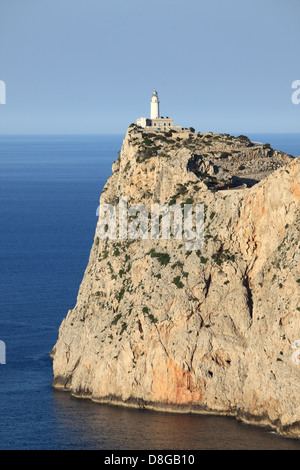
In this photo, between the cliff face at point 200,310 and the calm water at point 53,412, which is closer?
the calm water at point 53,412

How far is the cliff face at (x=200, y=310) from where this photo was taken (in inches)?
3423

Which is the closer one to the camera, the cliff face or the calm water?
the calm water

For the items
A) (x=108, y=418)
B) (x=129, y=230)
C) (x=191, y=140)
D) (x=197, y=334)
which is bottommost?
(x=108, y=418)

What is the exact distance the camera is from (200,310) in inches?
3634

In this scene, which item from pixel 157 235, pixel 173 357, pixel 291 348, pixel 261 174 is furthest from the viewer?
pixel 261 174

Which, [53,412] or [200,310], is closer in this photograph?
[53,412]

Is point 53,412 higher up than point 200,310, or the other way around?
point 200,310

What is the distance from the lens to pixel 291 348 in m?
84.8

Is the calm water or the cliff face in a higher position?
the cliff face

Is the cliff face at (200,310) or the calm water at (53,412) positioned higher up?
the cliff face at (200,310)

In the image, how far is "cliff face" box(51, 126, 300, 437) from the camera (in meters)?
86.9
